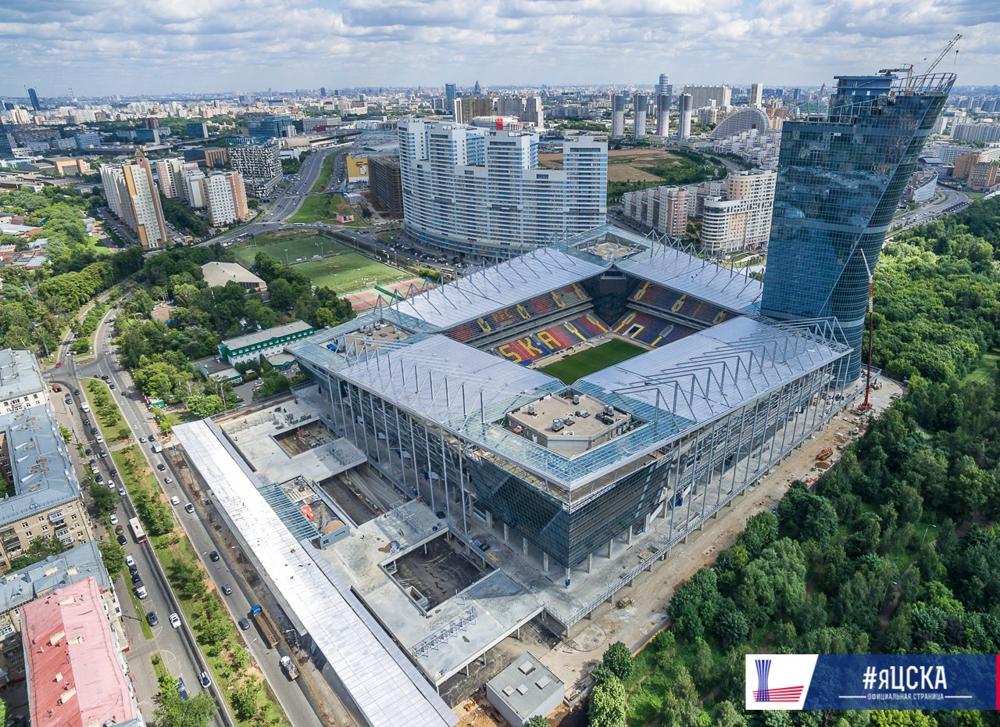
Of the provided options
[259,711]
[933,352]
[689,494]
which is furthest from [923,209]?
[259,711]

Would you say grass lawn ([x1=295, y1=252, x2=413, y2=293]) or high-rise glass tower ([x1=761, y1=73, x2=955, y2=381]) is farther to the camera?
grass lawn ([x1=295, y1=252, x2=413, y2=293])

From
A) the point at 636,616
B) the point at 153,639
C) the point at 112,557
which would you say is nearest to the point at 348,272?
the point at 112,557

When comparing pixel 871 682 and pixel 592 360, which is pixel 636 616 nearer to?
pixel 871 682

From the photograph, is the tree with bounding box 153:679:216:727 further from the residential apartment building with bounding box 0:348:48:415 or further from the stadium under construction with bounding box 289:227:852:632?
the residential apartment building with bounding box 0:348:48:415

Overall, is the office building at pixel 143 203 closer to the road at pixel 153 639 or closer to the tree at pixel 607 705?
the road at pixel 153 639

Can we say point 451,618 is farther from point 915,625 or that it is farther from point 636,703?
point 915,625

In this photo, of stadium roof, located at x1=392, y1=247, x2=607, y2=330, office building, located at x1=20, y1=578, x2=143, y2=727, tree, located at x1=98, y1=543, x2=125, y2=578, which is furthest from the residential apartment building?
stadium roof, located at x1=392, y1=247, x2=607, y2=330

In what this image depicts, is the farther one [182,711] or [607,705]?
[607,705]
